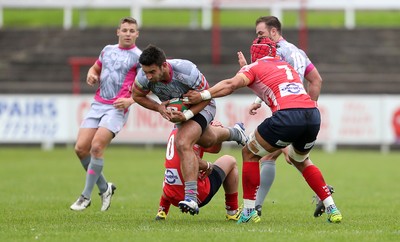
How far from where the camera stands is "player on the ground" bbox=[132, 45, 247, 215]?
33.6 ft

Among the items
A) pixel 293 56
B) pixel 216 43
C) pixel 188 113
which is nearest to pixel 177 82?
pixel 188 113

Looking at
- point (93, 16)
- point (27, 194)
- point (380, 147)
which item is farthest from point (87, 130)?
point (93, 16)

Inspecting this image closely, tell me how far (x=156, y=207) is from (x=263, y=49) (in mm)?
3258

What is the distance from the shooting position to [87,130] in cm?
1322

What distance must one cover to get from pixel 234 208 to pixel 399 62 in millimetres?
24417

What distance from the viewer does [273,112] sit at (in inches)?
408

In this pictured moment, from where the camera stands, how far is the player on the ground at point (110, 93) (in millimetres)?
13055

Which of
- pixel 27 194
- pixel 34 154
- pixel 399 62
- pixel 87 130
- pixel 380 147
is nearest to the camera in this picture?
pixel 87 130

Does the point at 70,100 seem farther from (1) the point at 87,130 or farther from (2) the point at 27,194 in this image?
(1) the point at 87,130

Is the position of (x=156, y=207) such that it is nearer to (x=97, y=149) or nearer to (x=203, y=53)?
(x=97, y=149)

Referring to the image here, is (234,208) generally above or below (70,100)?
above

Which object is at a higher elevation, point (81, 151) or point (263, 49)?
point (263, 49)

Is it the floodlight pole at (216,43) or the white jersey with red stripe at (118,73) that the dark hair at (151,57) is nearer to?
the white jersey with red stripe at (118,73)

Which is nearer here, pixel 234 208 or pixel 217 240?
pixel 217 240
